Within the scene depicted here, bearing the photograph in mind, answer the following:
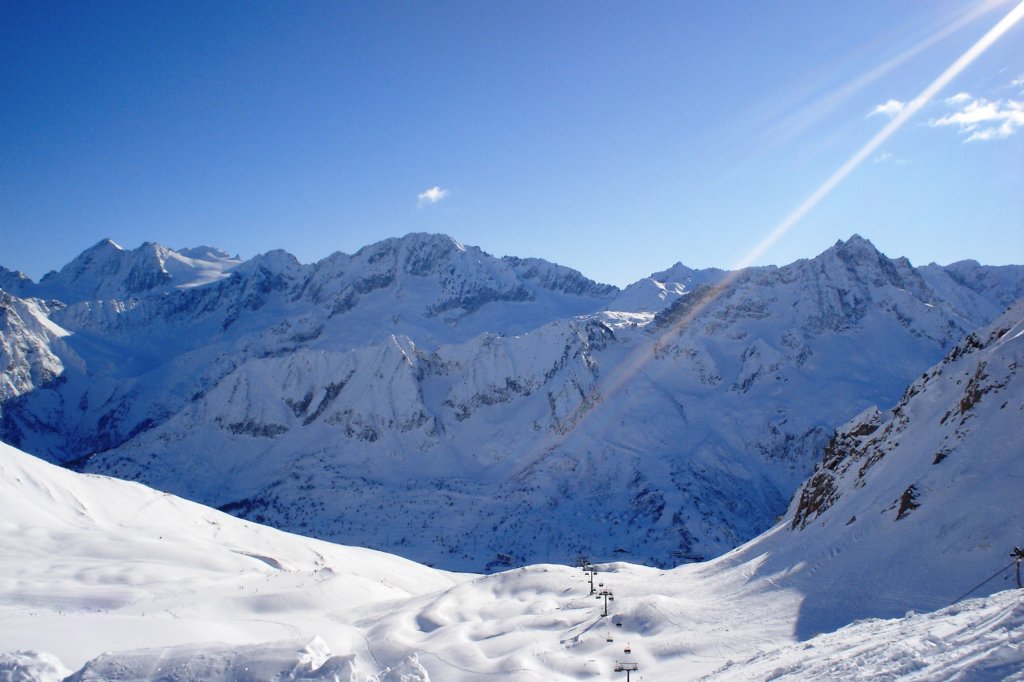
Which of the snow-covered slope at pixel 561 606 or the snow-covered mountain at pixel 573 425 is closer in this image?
the snow-covered slope at pixel 561 606

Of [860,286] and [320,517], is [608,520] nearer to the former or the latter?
[320,517]

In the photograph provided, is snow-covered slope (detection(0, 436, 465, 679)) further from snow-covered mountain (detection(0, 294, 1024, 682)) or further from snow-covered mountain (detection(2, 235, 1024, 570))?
snow-covered mountain (detection(2, 235, 1024, 570))

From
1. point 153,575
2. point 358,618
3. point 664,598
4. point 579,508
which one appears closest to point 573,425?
point 579,508

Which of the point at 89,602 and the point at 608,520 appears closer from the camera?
the point at 89,602

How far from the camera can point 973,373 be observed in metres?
42.0

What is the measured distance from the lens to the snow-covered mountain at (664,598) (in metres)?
24.0

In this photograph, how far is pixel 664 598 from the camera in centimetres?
4362

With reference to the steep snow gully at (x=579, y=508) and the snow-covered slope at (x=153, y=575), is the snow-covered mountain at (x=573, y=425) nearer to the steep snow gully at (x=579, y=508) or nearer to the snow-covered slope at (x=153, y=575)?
the steep snow gully at (x=579, y=508)

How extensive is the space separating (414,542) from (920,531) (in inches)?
3143

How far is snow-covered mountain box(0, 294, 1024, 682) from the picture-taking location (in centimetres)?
2402

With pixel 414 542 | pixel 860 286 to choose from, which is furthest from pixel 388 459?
pixel 860 286

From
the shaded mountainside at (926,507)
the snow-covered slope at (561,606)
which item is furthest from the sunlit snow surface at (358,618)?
the shaded mountainside at (926,507)

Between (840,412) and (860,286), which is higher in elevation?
(860,286)

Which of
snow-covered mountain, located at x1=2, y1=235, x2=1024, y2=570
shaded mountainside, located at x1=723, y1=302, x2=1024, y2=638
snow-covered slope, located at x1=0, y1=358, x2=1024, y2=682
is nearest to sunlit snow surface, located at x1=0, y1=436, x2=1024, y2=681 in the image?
snow-covered slope, located at x1=0, y1=358, x2=1024, y2=682
